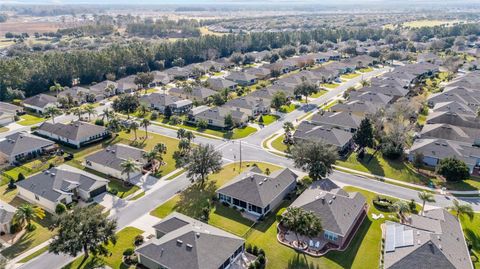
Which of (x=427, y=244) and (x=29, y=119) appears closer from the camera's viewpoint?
(x=427, y=244)

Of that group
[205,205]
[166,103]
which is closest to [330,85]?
[166,103]

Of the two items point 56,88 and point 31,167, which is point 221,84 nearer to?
point 56,88

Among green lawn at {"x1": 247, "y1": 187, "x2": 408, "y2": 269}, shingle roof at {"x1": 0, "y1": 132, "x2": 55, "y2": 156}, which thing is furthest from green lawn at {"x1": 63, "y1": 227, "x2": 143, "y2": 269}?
shingle roof at {"x1": 0, "y1": 132, "x2": 55, "y2": 156}

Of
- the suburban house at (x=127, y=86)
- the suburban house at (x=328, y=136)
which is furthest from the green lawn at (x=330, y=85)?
the suburban house at (x=127, y=86)

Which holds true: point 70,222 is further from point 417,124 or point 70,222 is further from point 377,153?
point 417,124

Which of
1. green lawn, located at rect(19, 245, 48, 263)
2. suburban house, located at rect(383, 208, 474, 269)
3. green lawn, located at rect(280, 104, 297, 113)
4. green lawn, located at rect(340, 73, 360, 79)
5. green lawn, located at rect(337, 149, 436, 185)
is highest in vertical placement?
suburban house, located at rect(383, 208, 474, 269)

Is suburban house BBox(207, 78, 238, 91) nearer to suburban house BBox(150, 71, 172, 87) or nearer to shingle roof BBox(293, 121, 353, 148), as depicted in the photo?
suburban house BBox(150, 71, 172, 87)
